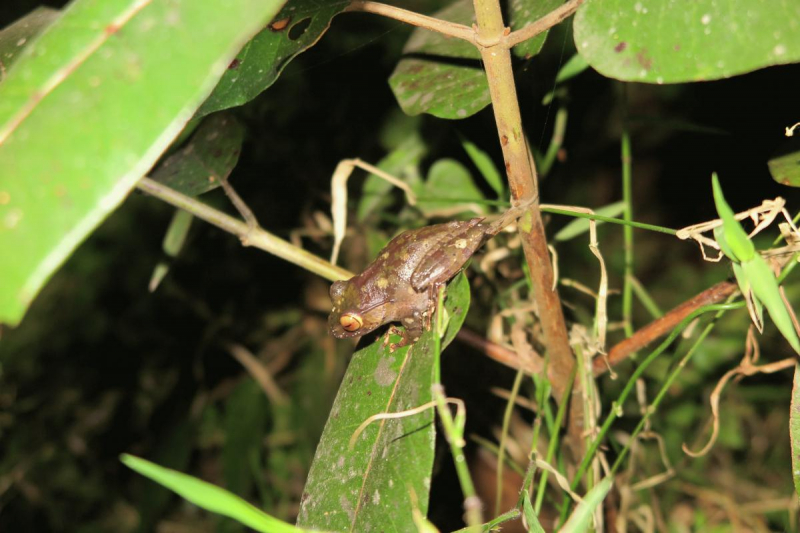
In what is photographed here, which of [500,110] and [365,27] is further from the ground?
[500,110]

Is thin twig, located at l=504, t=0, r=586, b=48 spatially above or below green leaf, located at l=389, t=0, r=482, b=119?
above

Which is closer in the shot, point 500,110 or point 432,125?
point 500,110

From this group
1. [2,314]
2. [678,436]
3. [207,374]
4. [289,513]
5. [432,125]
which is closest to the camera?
[2,314]

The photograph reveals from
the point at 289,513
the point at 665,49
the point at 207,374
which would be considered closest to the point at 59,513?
the point at 207,374

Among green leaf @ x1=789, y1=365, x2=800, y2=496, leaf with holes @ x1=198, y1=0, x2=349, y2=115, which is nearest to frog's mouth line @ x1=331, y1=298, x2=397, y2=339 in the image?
leaf with holes @ x1=198, y1=0, x2=349, y2=115

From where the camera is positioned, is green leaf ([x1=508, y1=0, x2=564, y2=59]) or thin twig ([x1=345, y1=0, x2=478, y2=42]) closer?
thin twig ([x1=345, y1=0, x2=478, y2=42])

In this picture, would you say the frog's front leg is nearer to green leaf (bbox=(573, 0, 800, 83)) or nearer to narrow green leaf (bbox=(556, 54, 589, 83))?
green leaf (bbox=(573, 0, 800, 83))

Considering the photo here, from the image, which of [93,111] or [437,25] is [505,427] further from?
[93,111]

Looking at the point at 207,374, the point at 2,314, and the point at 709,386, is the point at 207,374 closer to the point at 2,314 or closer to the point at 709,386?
the point at 709,386
